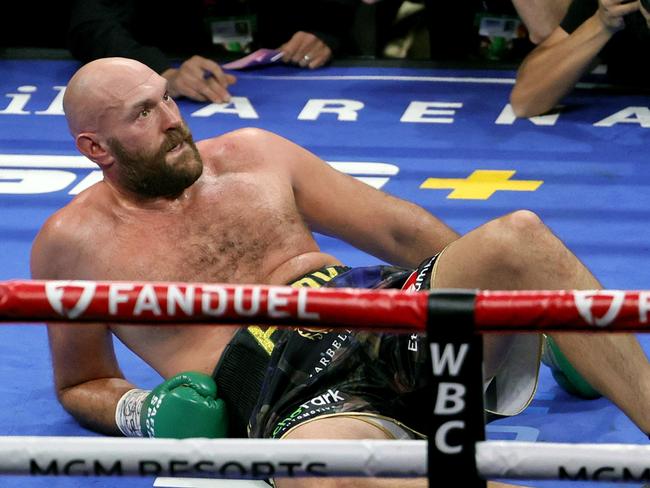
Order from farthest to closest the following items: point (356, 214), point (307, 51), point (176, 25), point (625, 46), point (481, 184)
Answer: point (176, 25) < point (307, 51) < point (625, 46) < point (481, 184) < point (356, 214)

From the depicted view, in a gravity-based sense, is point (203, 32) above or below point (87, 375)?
below

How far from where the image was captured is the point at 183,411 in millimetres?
2256

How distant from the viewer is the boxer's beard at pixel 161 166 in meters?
2.55

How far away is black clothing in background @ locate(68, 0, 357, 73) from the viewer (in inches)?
182

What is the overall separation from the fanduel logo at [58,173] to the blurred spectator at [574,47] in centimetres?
58

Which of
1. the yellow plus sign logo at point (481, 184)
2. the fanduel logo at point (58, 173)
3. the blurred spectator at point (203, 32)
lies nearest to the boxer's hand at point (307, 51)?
the blurred spectator at point (203, 32)

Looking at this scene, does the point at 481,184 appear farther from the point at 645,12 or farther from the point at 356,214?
the point at 356,214

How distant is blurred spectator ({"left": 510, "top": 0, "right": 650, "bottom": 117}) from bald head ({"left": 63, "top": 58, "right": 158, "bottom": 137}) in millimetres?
1846

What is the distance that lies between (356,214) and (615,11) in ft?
5.16

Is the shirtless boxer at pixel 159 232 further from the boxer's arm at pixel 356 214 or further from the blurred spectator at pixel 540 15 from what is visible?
the blurred spectator at pixel 540 15

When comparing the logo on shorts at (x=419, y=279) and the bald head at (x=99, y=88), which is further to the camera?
the bald head at (x=99, y=88)

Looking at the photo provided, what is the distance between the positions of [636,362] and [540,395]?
650mm

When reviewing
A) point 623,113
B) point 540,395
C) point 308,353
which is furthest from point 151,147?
point 623,113

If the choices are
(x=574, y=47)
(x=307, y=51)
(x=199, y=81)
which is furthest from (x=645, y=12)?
(x=199, y=81)
